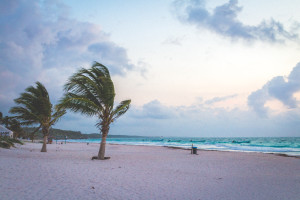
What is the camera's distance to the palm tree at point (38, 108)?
1584cm

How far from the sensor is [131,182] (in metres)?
6.62

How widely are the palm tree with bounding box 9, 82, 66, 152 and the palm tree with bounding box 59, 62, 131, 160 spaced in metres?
4.69

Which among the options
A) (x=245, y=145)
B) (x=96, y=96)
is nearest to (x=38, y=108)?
(x=96, y=96)

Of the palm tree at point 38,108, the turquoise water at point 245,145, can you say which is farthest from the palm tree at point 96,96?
the turquoise water at point 245,145

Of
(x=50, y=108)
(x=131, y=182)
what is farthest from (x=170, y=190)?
(x=50, y=108)

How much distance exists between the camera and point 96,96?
12.1 m

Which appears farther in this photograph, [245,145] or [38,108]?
[245,145]

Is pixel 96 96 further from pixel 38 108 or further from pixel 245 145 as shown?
pixel 245 145

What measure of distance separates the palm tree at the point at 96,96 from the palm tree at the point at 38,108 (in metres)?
4.69

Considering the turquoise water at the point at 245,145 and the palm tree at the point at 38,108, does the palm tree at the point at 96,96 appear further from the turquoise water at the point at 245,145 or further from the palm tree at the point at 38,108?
the turquoise water at the point at 245,145

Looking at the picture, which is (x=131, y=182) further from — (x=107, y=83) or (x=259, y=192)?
(x=107, y=83)

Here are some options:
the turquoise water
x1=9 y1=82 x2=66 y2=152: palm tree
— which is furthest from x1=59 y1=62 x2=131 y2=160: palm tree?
the turquoise water

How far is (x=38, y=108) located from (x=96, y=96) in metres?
7.17

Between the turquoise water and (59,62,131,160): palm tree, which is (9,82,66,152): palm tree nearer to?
(59,62,131,160): palm tree
